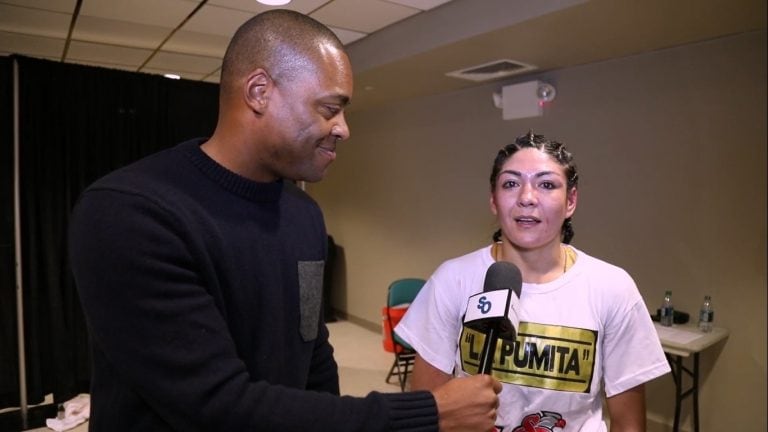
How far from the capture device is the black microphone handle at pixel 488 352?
880 millimetres

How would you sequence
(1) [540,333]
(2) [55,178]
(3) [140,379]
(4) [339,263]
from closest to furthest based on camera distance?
(3) [140,379]
(1) [540,333]
(2) [55,178]
(4) [339,263]

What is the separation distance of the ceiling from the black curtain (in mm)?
462

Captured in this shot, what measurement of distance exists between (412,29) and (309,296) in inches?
105

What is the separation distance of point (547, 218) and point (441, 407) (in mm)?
709

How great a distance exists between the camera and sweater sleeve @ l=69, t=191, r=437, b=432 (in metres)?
0.70

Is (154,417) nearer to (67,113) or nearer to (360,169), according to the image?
(67,113)

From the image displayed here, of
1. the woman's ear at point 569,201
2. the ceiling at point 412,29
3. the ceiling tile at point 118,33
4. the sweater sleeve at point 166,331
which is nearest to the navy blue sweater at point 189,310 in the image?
the sweater sleeve at point 166,331

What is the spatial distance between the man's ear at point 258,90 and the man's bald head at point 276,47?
0.04ft

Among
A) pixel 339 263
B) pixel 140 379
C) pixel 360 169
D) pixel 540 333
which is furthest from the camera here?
pixel 339 263

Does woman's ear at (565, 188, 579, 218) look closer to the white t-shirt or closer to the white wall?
the white t-shirt

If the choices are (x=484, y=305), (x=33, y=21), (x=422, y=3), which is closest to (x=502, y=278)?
(x=484, y=305)

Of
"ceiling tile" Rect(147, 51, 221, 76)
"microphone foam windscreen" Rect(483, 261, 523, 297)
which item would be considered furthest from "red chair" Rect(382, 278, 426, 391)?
"microphone foam windscreen" Rect(483, 261, 523, 297)

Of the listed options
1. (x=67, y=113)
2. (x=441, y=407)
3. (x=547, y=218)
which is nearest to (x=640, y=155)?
(x=547, y=218)

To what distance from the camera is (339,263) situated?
20.4 feet
